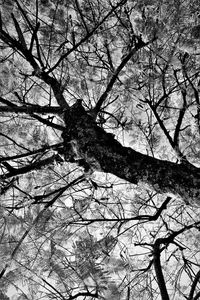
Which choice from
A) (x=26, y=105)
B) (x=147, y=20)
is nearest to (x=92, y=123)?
(x=26, y=105)

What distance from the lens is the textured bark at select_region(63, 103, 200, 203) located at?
3.77 feet

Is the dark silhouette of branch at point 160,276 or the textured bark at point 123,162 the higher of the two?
the textured bark at point 123,162

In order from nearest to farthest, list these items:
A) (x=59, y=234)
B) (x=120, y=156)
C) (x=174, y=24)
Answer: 1. (x=120, y=156)
2. (x=174, y=24)
3. (x=59, y=234)

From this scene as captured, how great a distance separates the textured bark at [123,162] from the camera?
3.77ft

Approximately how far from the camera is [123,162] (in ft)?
4.16

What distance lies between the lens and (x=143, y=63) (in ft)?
6.58

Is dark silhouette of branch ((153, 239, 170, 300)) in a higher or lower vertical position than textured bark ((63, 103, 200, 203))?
lower

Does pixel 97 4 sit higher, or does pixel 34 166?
pixel 97 4

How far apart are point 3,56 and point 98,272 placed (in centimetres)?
152

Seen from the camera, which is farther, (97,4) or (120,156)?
(97,4)

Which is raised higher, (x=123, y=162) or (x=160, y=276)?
(x=123, y=162)

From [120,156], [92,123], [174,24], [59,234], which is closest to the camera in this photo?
[120,156]

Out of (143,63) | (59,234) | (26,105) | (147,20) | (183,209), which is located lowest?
(59,234)

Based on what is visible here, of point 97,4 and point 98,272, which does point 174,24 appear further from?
point 98,272
